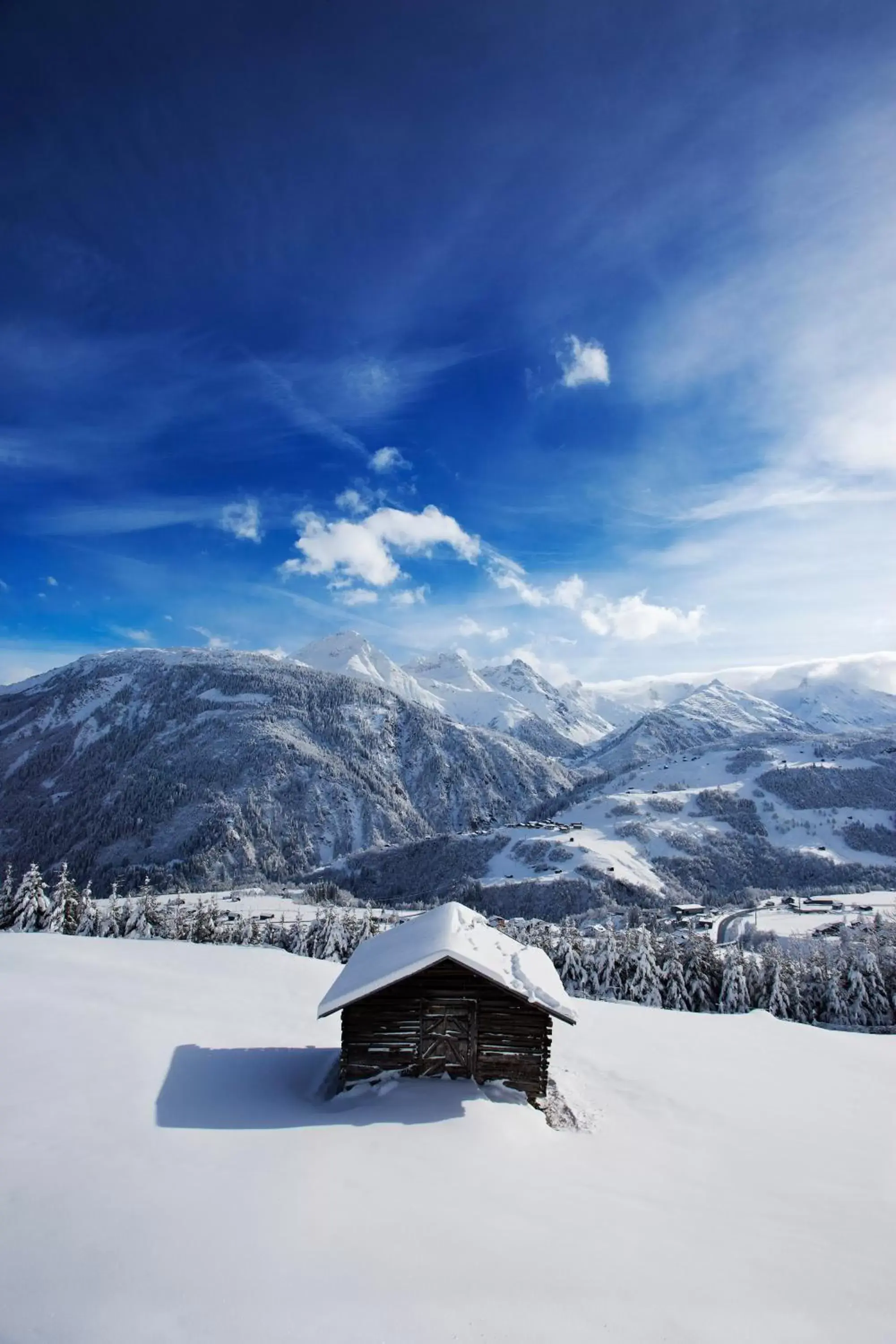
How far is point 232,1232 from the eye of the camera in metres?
7.58

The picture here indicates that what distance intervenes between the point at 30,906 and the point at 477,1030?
161ft

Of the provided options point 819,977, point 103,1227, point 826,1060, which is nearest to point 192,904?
point 819,977

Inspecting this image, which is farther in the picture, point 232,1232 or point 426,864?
point 426,864

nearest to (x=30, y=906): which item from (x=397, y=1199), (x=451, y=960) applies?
(x=451, y=960)

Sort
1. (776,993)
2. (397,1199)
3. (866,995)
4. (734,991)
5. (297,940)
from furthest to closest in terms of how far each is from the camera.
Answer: (297,940) < (866,995) < (734,991) < (776,993) < (397,1199)

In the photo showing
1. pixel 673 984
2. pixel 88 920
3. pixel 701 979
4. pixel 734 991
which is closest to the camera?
pixel 734 991

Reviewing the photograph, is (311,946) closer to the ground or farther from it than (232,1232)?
closer to the ground

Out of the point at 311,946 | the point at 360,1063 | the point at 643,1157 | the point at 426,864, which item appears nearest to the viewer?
the point at 643,1157

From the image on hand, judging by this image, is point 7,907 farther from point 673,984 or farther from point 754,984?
point 754,984

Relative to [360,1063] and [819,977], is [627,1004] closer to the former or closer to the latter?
[360,1063]

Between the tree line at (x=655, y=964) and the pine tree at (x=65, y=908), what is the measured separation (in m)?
0.08

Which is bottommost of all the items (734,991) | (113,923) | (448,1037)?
(734,991)

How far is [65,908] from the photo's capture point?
173 ft

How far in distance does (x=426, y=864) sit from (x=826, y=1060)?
510 ft
